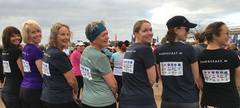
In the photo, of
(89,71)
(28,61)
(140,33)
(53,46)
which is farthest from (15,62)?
(140,33)

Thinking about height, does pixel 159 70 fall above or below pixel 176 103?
above

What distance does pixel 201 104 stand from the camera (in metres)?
5.07

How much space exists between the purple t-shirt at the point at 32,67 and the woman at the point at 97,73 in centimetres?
91

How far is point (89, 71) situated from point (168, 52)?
0.92 m

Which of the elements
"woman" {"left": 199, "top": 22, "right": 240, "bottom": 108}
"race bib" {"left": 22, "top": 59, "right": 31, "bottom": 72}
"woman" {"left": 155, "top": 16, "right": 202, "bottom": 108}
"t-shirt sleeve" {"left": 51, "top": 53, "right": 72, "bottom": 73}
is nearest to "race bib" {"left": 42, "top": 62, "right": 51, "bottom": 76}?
"t-shirt sleeve" {"left": 51, "top": 53, "right": 72, "bottom": 73}

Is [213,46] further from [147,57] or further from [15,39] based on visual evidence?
[15,39]

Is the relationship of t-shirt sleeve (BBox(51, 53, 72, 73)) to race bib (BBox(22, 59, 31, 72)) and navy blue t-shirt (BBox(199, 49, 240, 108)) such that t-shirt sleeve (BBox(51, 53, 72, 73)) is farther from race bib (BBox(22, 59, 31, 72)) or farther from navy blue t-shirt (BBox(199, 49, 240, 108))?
navy blue t-shirt (BBox(199, 49, 240, 108))

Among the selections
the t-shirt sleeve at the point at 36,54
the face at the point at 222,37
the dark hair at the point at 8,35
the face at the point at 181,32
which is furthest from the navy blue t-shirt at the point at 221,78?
the dark hair at the point at 8,35

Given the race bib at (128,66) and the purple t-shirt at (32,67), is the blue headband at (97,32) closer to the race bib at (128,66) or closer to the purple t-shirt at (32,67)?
the race bib at (128,66)

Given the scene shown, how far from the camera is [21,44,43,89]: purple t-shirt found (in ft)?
17.9

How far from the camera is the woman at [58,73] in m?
4.96

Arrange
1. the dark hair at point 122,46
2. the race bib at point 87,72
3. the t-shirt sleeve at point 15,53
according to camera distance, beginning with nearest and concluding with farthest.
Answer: the race bib at point 87,72 → the t-shirt sleeve at point 15,53 → the dark hair at point 122,46

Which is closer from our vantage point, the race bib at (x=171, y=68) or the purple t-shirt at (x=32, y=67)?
the race bib at (x=171, y=68)

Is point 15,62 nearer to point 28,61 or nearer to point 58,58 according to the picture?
point 28,61
